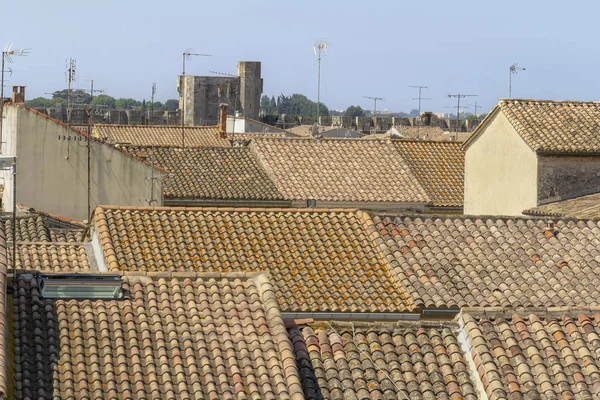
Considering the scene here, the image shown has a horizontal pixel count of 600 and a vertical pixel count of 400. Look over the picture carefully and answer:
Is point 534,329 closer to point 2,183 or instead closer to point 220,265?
point 220,265

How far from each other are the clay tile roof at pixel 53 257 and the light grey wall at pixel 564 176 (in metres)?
11.1

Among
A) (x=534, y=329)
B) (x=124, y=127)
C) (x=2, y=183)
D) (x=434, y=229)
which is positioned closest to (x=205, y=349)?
(x=534, y=329)

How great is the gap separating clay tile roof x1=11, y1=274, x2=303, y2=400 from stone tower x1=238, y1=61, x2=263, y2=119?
238 feet

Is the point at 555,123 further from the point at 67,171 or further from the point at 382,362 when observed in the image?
the point at 382,362

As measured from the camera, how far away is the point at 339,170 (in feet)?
107

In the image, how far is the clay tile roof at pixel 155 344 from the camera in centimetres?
1140

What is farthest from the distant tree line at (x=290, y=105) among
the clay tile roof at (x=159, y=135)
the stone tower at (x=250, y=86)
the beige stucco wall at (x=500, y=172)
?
the beige stucco wall at (x=500, y=172)

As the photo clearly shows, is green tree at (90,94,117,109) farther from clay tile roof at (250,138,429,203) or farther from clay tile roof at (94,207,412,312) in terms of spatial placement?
clay tile roof at (94,207,412,312)

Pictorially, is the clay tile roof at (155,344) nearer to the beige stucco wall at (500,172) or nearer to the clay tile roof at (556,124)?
the clay tile roof at (556,124)

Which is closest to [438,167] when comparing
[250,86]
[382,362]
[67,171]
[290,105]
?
[67,171]

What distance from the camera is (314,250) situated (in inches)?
736

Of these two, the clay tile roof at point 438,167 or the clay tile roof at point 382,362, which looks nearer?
the clay tile roof at point 382,362

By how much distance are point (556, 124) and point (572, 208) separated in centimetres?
269

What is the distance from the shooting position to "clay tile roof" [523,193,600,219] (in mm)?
24117
